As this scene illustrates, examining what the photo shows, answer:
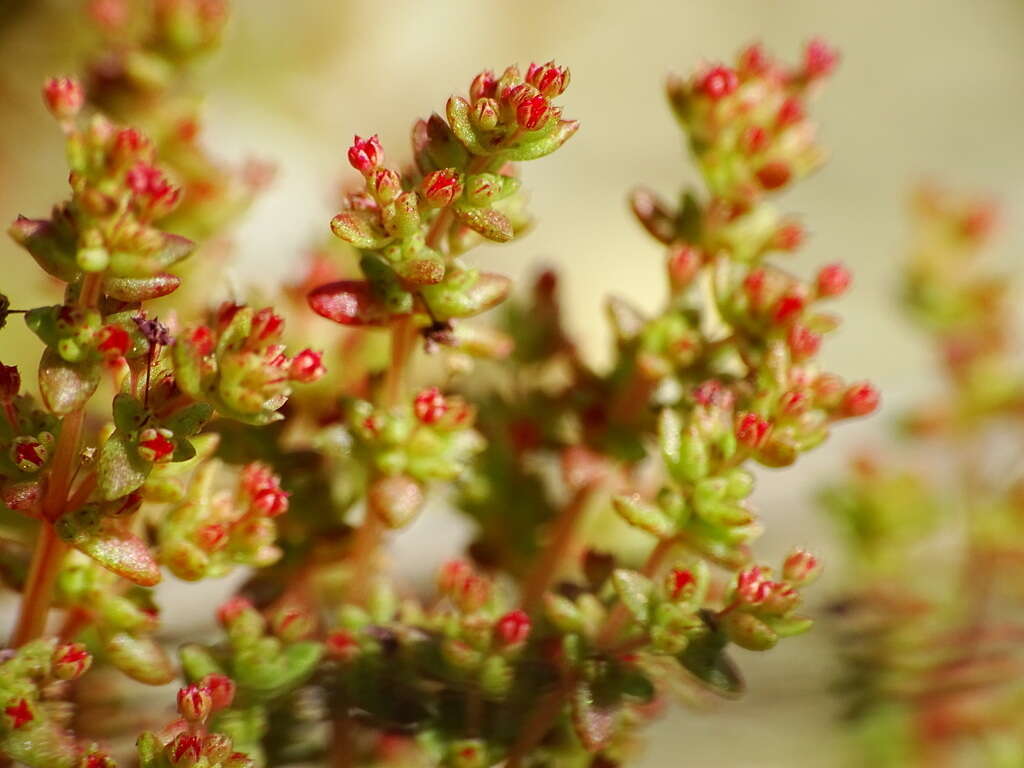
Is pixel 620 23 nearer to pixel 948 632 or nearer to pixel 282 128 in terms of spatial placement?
pixel 282 128

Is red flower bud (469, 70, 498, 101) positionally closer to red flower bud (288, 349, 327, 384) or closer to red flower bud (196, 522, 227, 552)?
red flower bud (288, 349, 327, 384)

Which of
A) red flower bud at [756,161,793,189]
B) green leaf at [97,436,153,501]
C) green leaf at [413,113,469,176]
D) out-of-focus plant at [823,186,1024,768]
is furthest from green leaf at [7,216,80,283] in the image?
out-of-focus plant at [823,186,1024,768]

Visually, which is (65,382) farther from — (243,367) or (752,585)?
(752,585)

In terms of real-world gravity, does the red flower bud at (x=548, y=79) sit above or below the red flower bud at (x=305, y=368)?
above

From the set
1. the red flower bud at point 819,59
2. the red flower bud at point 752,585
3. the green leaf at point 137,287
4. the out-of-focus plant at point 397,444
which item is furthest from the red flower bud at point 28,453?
the red flower bud at point 819,59

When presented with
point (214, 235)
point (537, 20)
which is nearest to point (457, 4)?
point (537, 20)

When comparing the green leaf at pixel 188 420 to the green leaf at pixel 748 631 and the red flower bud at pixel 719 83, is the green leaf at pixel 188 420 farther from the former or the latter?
the red flower bud at pixel 719 83

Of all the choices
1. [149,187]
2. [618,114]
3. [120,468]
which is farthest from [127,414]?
[618,114]
